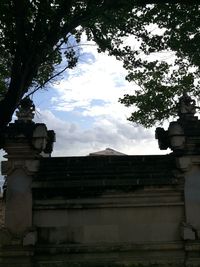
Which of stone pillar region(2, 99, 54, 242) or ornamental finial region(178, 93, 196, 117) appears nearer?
stone pillar region(2, 99, 54, 242)

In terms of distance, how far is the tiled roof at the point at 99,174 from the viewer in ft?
28.4

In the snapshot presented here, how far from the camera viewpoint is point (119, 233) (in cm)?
868

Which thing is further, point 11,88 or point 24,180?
point 11,88

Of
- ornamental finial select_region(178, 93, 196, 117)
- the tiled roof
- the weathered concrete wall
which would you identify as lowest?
the weathered concrete wall

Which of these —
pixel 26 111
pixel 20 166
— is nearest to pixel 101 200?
pixel 20 166

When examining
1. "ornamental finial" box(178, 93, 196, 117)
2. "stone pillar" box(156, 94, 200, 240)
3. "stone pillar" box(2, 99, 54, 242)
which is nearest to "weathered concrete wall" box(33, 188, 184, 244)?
"stone pillar" box(156, 94, 200, 240)

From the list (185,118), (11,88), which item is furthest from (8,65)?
(185,118)

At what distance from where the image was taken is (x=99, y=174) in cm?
890

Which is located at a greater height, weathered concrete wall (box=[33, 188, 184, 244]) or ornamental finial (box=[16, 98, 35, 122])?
ornamental finial (box=[16, 98, 35, 122])

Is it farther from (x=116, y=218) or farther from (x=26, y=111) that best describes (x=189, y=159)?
(x=26, y=111)

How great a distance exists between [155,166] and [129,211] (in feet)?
3.88

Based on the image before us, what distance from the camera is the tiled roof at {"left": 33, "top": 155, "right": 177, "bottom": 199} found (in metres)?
8.66

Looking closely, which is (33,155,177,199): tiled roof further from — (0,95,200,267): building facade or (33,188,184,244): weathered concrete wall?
(33,188,184,244): weathered concrete wall

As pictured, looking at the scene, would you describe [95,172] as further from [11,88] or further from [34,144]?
[11,88]
